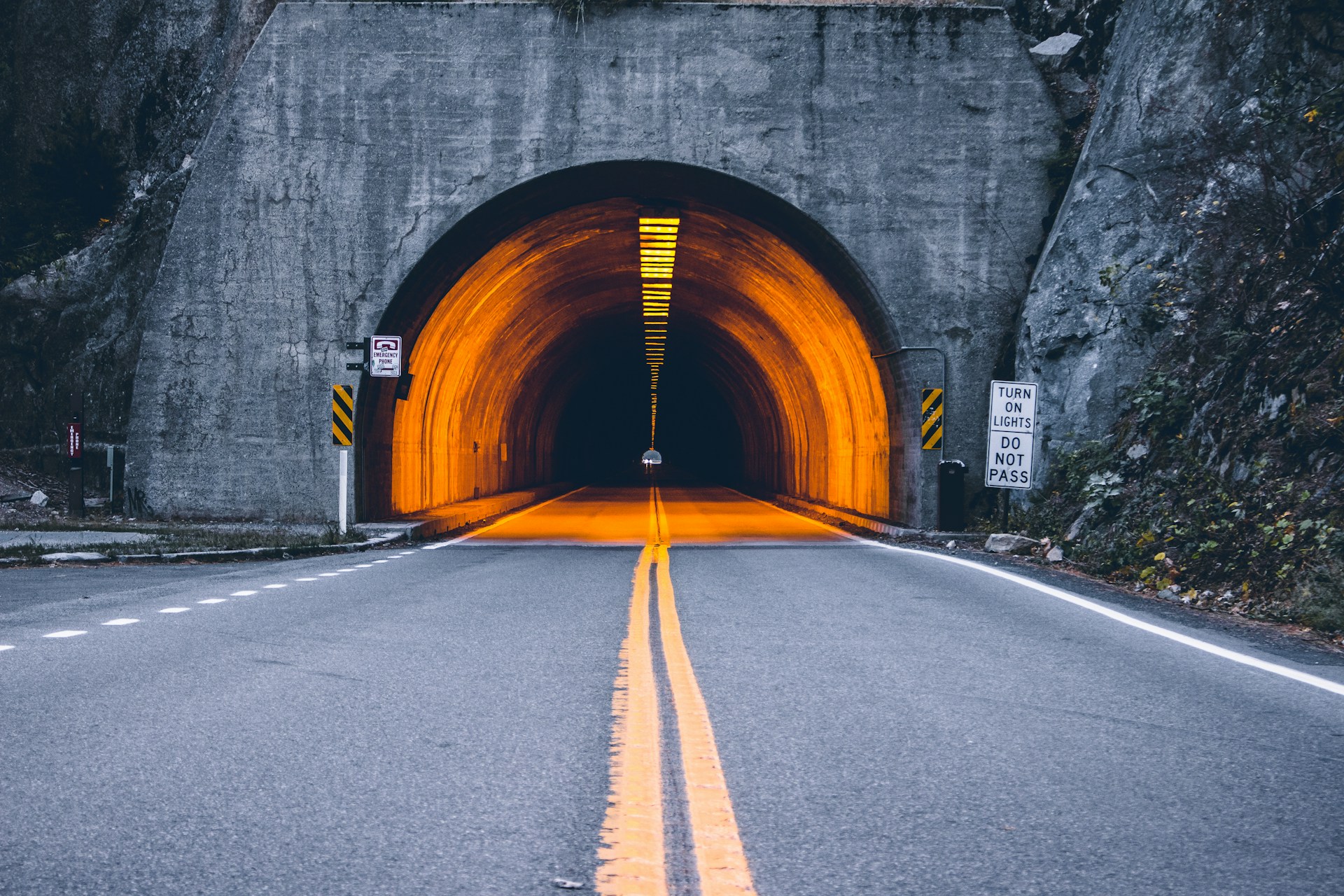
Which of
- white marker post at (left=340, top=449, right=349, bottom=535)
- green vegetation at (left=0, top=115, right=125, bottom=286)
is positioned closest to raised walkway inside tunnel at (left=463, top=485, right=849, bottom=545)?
white marker post at (left=340, top=449, right=349, bottom=535)

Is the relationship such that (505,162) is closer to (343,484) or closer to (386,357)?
(386,357)

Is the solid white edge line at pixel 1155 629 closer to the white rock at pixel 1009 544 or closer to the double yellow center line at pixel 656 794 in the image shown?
the white rock at pixel 1009 544

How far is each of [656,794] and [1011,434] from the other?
12448 mm

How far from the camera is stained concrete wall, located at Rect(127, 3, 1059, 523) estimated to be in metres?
17.2

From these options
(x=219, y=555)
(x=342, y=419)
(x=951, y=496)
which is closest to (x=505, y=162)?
(x=342, y=419)

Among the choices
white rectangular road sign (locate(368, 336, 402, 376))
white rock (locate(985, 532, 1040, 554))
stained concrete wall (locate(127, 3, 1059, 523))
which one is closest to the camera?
white rock (locate(985, 532, 1040, 554))

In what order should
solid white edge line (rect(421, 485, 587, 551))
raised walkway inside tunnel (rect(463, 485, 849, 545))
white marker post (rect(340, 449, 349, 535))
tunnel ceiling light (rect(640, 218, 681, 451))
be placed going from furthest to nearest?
tunnel ceiling light (rect(640, 218, 681, 451))
raised walkway inside tunnel (rect(463, 485, 849, 545))
white marker post (rect(340, 449, 349, 535))
solid white edge line (rect(421, 485, 587, 551))

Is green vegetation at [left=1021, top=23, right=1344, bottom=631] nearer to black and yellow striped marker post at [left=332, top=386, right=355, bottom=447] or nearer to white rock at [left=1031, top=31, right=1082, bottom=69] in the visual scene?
white rock at [left=1031, top=31, right=1082, bottom=69]

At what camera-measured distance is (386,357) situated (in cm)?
1650

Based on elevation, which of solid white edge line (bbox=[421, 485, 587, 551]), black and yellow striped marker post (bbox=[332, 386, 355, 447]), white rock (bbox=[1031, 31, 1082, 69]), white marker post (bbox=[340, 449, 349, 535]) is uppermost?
white rock (bbox=[1031, 31, 1082, 69])

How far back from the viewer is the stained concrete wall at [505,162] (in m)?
17.2

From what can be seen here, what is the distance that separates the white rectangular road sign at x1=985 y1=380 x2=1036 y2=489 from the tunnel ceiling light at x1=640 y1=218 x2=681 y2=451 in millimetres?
7277

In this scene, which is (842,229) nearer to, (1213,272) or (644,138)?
(644,138)

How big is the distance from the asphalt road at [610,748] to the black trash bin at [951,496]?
25.9 feet
